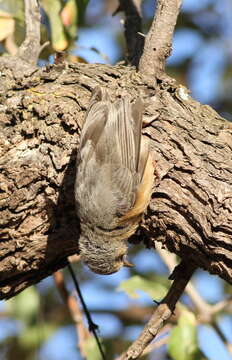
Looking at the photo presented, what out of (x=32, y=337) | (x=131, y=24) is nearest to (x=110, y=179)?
(x=131, y=24)

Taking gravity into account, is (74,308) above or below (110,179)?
below

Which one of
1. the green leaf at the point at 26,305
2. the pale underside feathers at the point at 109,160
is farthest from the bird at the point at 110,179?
the green leaf at the point at 26,305

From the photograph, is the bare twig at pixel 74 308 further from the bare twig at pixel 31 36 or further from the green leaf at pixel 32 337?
the bare twig at pixel 31 36

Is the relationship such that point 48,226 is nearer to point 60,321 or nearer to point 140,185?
point 140,185

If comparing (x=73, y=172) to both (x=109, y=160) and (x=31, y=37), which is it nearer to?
(x=109, y=160)

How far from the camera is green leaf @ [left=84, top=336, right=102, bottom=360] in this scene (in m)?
4.95

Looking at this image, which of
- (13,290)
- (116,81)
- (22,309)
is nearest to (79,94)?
(116,81)

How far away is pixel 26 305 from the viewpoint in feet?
19.6

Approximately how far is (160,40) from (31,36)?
994mm

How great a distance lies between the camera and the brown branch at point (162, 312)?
12.7ft

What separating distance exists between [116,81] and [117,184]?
2.07ft

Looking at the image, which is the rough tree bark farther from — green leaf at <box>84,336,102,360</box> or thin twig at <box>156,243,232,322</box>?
thin twig at <box>156,243,232,322</box>

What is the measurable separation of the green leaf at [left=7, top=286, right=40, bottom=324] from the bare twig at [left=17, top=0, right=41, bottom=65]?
2089 millimetres

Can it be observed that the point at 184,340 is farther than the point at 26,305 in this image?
No
